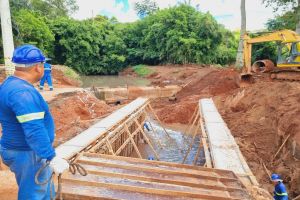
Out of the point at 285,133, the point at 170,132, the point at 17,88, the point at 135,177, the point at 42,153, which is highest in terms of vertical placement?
the point at 17,88

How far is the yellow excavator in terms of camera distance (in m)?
14.0

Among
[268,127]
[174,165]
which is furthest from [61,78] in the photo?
[174,165]

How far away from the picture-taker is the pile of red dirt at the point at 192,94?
14359mm

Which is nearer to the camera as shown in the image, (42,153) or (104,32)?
(42,153)

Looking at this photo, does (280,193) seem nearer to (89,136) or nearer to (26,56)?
(89,136)

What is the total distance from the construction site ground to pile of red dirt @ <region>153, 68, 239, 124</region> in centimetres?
4

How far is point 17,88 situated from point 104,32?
35.2 metres

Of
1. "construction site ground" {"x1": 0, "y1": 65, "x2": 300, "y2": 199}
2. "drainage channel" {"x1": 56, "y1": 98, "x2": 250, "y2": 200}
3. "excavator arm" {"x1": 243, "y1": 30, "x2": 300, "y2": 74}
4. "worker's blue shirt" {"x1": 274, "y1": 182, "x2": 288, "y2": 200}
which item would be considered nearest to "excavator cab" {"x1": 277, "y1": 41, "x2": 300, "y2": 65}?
"excavator arm" {"x1": 243, "y1": 30, "x2": 300, "y2": 74}

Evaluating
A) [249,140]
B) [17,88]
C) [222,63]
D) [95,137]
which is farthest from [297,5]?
[17,88]

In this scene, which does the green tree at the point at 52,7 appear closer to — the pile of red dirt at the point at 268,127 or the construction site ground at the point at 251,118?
the construction site ground at the point at 251,118

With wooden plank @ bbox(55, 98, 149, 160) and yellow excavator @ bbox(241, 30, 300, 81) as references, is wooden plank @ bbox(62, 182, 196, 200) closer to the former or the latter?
wooden plank @ bbox(55, 98, 149, 160)

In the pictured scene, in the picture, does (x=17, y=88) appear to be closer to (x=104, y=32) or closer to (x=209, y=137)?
(x=209, y=137)

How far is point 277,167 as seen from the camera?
7707mm

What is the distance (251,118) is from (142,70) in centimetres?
2305
